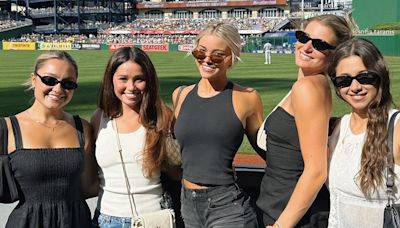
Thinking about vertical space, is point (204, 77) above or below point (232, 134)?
above

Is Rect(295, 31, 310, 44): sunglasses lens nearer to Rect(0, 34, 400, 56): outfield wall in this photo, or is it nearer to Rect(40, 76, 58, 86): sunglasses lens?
Rect(40, 76, 58, 86): sunglasses lens

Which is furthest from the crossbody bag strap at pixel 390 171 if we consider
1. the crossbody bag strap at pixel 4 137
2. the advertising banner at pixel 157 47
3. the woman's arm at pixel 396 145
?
the advertising banner at pixel 157 47

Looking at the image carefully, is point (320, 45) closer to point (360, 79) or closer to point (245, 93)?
point (360, 79)

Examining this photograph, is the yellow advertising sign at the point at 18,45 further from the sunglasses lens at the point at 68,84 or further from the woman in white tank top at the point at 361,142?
the woman in white tank top at the point at 361,142

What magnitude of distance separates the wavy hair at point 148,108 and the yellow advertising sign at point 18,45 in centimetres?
6062

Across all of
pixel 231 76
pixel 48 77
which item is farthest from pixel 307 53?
pixel 231 76

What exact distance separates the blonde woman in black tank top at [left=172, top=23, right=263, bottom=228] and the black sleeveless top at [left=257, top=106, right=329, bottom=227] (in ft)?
0.64

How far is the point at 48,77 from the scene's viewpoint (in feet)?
10.9

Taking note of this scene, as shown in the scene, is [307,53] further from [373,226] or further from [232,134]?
[373,226]

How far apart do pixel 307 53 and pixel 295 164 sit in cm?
64

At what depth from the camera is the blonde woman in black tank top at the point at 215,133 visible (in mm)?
3215

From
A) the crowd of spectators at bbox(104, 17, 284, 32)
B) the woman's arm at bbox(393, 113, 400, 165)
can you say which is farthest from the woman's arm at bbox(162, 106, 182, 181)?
the crowd of spectators at bbox(104, 17, 284, 32)

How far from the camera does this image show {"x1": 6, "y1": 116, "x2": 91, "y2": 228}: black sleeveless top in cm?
315

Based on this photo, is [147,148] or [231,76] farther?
[231,76]
